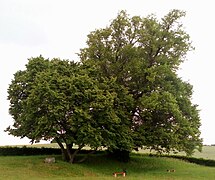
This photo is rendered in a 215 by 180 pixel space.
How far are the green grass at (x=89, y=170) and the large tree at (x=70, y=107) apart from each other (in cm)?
287

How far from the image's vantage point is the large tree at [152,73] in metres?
45.8

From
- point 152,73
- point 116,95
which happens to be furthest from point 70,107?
point 152,73

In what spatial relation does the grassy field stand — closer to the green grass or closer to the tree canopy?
the green grass

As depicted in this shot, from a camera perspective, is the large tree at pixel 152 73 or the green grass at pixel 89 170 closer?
the green grass at pixel 89 170

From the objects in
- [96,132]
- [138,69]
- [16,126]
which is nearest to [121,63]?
[138,69]

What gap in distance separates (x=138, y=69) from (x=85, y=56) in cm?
867

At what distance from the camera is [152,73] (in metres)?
46.2

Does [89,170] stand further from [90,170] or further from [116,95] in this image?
[116,95]

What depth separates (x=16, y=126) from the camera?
47438 millimetres

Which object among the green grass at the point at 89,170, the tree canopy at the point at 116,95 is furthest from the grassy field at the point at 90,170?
the tree canopy at the point at 116,95

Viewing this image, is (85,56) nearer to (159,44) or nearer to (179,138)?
(159,44)

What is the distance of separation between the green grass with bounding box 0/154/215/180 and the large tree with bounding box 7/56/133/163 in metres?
2.87

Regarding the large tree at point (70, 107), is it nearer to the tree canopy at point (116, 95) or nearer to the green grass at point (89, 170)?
the tree canopy at point (116, 95)

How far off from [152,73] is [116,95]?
548cm
